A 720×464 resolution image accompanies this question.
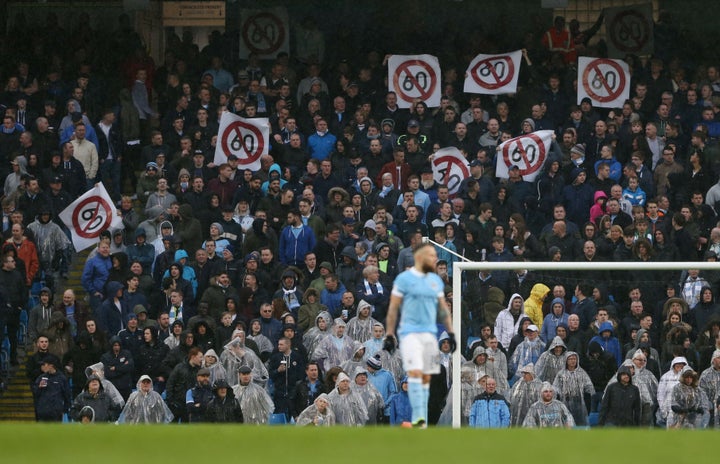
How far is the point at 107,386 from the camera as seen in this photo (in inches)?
776

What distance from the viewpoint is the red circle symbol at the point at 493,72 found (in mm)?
25500

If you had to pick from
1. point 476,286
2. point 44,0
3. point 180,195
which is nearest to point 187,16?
point 44,0

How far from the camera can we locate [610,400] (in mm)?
17016

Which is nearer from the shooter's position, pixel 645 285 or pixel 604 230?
pixel 645 285

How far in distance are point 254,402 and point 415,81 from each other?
319 inches

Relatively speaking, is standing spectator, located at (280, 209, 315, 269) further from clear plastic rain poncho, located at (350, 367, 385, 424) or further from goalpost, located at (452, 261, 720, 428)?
goalpost, located at (452, 261, 720, 428)

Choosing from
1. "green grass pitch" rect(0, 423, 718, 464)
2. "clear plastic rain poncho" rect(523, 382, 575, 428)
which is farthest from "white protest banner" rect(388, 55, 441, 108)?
"green grass pitch" rect(0, 423, 718, 464)

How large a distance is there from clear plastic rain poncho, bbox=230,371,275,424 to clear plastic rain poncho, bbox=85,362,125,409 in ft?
5.08

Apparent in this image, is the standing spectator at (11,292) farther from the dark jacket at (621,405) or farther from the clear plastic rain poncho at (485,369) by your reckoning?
the dark jacket at (621,405)

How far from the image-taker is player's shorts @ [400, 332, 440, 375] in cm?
1270

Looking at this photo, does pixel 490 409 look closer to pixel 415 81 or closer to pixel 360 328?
pixel 360 328

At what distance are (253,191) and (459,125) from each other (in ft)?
11.7

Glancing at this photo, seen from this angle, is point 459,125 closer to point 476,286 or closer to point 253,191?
point 253,191

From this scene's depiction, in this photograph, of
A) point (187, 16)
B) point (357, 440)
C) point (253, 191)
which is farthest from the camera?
point (187, 16)
